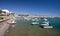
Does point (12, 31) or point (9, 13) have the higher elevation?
point (9, 13)

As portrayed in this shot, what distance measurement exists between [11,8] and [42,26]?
178 cm

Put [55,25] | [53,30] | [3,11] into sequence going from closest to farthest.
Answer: [3,11] < [53,30] < [55,25]

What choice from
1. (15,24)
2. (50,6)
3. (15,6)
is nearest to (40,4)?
(50,6)

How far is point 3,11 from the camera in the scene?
15.3 ft

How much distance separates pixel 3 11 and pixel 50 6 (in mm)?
1438

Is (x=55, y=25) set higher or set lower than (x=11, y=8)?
lower

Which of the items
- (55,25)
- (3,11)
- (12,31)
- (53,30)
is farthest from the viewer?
(55,25)

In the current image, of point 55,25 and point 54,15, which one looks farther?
point 55,25

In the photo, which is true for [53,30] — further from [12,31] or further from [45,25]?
[12,31]

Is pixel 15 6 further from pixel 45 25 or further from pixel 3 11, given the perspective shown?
pixel 45 25

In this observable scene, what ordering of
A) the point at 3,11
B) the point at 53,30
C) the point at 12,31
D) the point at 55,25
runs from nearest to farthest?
the point at 3,11 → the point at 12,31 → the point at 53,30 → the point at 55,25

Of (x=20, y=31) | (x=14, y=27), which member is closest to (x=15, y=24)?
(x=14, y=27)

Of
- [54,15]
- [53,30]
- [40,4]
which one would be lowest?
[53,30]

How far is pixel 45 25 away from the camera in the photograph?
6109 millimetres
